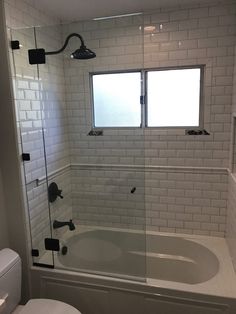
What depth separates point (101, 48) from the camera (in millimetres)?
2473

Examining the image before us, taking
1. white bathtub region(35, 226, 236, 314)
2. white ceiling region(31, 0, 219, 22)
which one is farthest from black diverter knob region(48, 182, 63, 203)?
white ceiling region(31, 0, 219, 22)

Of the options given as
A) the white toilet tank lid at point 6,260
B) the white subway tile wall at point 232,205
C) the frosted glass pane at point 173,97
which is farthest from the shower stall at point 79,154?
the white subway tile wall at point 232,205

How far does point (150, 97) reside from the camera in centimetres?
259

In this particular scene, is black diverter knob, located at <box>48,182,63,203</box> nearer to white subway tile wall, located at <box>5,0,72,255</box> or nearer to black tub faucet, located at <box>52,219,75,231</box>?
white subway tile wall, located at <box>5,0,72,255</box>

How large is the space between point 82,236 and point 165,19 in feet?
7.39

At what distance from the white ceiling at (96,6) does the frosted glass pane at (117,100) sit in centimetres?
55

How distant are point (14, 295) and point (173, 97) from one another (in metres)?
2.16

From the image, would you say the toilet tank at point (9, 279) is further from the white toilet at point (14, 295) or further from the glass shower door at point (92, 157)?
the glass shower door at point (92, 157)

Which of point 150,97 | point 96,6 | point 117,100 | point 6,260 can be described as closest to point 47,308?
point 6,260

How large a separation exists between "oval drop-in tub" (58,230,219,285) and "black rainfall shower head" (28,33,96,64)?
65.1 inches

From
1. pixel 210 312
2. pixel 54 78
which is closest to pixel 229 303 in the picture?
pixel 210 312

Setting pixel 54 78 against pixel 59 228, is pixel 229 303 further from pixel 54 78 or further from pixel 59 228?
pixel 54 78

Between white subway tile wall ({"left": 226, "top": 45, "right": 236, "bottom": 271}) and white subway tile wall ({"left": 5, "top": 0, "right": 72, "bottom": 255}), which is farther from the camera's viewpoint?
white subway tile wall ({"left": 226, "top": 45, "right": 236, "bottom": 271})

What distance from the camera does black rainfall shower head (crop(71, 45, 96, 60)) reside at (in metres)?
2.37
